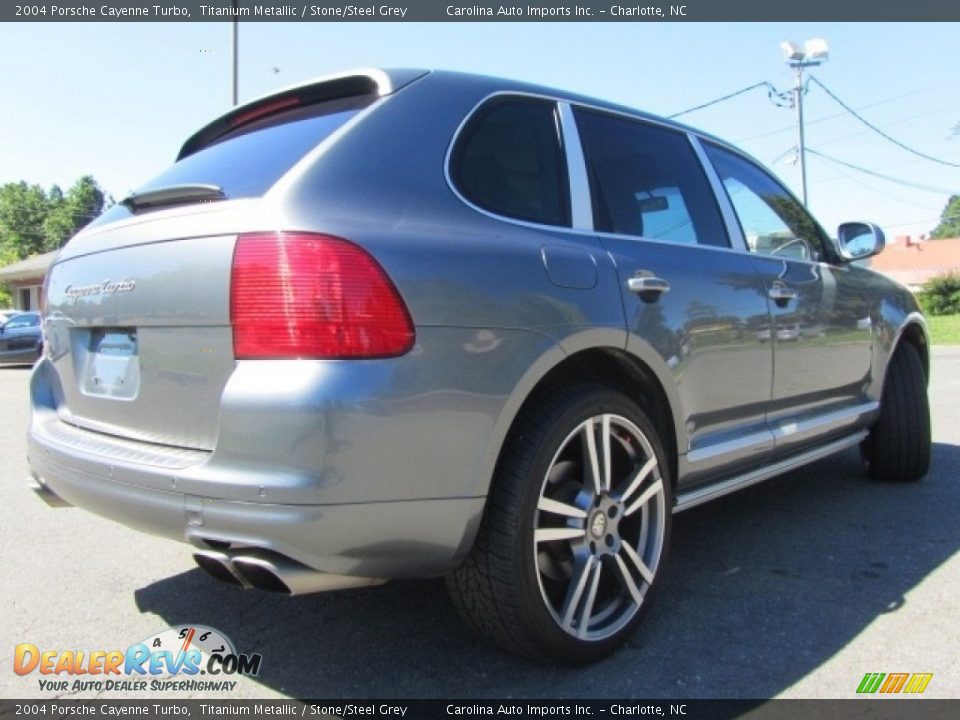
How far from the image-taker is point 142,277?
85.9 inches

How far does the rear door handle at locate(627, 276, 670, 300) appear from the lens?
2.58m

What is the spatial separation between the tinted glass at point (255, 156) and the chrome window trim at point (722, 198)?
1767 millimetres

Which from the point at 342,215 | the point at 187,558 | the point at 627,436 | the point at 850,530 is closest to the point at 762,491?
the point at 850,530

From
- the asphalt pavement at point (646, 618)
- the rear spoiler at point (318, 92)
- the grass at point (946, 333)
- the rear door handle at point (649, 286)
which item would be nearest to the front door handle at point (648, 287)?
the rear door handle at point (649, 286)

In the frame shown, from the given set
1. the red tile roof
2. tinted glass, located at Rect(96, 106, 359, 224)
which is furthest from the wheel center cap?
Result: the red tile roof

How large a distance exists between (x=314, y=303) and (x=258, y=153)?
77cm

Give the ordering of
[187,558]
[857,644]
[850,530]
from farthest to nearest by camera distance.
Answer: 1. [850,530]
2. [187,558]
3. [857,644]

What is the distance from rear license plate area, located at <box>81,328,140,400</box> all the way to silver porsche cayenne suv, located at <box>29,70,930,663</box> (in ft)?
0.03

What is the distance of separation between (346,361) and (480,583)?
0.78 metres

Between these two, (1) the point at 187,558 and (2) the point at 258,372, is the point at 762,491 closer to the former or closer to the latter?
(1) the point at 187,558

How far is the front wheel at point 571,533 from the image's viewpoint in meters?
2.12

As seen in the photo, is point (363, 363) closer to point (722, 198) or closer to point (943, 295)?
point (722, 198)

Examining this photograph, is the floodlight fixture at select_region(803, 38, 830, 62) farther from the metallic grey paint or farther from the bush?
the metallic grey paint

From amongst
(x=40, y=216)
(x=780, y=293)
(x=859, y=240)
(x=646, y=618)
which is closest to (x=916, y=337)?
(x=859, y=240)
